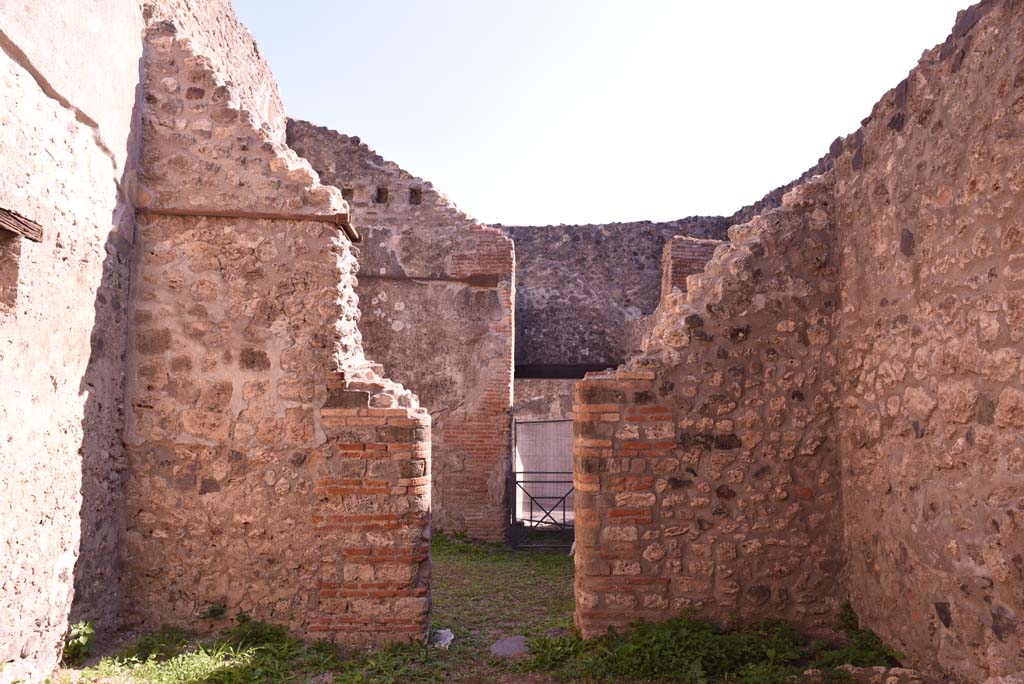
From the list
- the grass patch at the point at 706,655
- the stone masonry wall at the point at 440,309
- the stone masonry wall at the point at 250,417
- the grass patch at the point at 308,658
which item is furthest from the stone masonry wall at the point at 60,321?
the stone masonry wall at the point at 440,309

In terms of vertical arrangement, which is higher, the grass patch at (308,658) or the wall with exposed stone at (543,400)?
the wall with exposed stone at (543,400)

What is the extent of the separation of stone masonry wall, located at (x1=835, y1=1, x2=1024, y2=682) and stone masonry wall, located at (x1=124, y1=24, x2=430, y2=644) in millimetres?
2832

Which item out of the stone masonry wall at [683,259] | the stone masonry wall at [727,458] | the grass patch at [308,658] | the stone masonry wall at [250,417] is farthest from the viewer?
the stone masonry wall at [683,259]

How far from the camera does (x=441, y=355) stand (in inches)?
388

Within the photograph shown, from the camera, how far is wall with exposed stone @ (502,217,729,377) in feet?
41.6

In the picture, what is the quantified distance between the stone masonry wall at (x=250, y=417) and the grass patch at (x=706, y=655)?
104 cm

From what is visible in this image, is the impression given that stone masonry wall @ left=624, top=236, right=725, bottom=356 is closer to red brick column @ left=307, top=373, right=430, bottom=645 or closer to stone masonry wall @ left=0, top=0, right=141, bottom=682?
red brick column @ left=307, top=373, right=430, bottom=645

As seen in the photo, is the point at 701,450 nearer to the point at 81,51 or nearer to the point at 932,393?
the point at 932,393

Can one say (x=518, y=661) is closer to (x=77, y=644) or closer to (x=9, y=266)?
(x=77, y=644)

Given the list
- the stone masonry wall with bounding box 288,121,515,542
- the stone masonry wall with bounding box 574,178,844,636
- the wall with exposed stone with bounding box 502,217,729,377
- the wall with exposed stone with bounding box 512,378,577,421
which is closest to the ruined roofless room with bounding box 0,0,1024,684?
the stone masonry wall with bounding box 574,178,844,636

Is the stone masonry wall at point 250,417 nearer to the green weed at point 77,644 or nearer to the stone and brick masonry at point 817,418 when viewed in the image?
the green weed at point 77,644

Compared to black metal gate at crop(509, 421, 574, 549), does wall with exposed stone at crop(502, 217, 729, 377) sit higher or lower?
higher

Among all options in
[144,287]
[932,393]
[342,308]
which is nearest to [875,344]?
[932,393]

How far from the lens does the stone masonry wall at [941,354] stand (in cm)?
319
